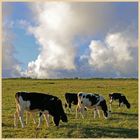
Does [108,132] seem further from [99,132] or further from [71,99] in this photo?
[71,99]

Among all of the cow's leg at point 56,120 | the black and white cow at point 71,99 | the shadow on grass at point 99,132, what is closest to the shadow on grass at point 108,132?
the shadow on grass at point 99,132

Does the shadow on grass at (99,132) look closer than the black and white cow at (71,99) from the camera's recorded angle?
Yes

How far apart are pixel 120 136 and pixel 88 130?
888 millimetres

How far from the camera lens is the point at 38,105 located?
1148 centimetres

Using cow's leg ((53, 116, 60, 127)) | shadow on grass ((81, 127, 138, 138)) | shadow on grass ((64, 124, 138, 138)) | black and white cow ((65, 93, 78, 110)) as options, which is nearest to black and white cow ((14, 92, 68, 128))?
cow's leg ((53, 116, 60, 127))

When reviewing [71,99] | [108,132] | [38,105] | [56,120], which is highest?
[38,105]

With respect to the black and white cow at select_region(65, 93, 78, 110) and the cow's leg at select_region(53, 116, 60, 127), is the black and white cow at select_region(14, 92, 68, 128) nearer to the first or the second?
the cow's leg at select_region(53, 116, 60, 127)

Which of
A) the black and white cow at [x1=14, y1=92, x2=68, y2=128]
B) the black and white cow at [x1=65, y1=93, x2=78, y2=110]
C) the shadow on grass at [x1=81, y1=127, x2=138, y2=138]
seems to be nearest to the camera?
the shadow on grass at [x1=81, y1=127, x2=138, y2=138]

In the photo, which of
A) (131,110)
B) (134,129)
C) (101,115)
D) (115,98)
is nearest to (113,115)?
(101,115)

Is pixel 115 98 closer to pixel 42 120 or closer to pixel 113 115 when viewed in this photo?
pixel 113 115

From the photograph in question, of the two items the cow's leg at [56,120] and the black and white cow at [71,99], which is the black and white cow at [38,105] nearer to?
the cow's leg at [56,120]

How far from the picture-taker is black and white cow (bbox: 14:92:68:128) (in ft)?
37.3

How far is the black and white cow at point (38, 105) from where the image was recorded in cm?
1137

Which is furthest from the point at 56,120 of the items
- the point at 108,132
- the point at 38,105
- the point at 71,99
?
the point at 71,99
